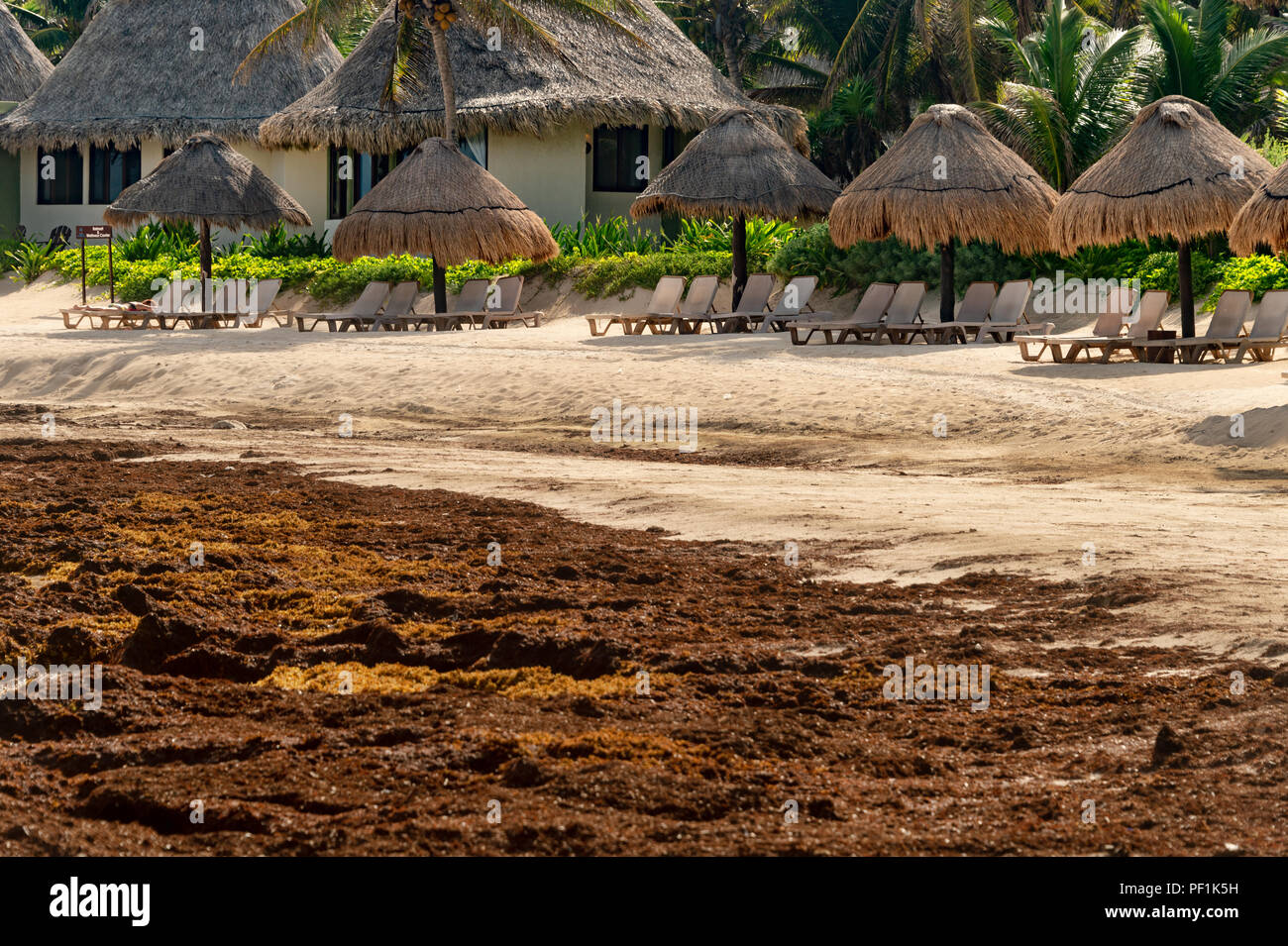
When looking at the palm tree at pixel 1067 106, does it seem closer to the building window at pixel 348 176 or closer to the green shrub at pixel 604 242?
the green shrub at pixel 604 242

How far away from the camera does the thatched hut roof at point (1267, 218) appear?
13.6 metres

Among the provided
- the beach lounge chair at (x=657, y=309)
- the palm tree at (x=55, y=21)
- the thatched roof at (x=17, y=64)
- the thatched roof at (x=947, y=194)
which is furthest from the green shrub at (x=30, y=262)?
the thatched roof at (x=947, y=194)

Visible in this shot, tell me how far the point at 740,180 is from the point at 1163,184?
239 inches

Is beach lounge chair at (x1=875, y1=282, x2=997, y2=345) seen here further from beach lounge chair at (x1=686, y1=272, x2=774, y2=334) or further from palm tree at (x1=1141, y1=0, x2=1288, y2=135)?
palm tree at (x1=1141, y1=0, x2=1288, y2=135)

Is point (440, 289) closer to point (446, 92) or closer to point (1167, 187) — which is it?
point (446, 92)

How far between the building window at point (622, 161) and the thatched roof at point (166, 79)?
627 centimetres

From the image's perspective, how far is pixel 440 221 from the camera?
Result: 21.1 m

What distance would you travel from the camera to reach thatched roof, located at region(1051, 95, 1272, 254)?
16.1 metres

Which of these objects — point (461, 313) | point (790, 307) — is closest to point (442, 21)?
point (461, 313)

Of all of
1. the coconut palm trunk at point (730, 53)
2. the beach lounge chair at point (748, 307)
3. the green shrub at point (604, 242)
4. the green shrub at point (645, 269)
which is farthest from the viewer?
the coconut palm trunk at point (730, 53)

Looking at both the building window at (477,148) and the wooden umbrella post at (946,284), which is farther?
the building window at (477,148)
